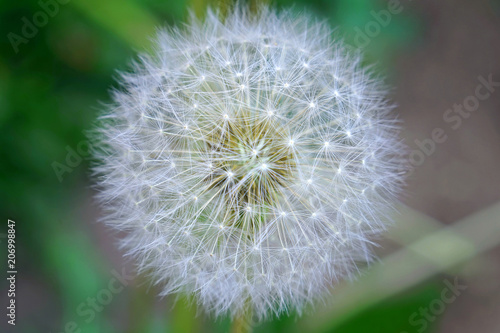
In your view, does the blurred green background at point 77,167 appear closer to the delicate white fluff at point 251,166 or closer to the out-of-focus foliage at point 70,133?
the out-of-focus foliage at point 70,133

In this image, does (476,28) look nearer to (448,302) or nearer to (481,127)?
(481,127)

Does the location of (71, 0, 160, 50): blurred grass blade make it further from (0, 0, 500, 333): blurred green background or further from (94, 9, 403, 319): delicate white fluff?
(94, 9, 403, 319): delicate white fluff

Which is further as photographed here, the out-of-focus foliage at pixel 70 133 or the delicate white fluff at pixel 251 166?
the out-of-focus foliage at pixel 70 133

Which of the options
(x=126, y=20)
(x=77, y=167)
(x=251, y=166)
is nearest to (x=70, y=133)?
(x=77, y=167)

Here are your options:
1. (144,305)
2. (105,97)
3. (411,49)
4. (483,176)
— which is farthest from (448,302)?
(105,97)

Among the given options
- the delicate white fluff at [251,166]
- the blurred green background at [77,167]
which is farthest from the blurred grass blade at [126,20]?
the delicate white fluff at [251,166]

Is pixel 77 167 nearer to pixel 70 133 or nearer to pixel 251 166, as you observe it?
pixel 70 133
